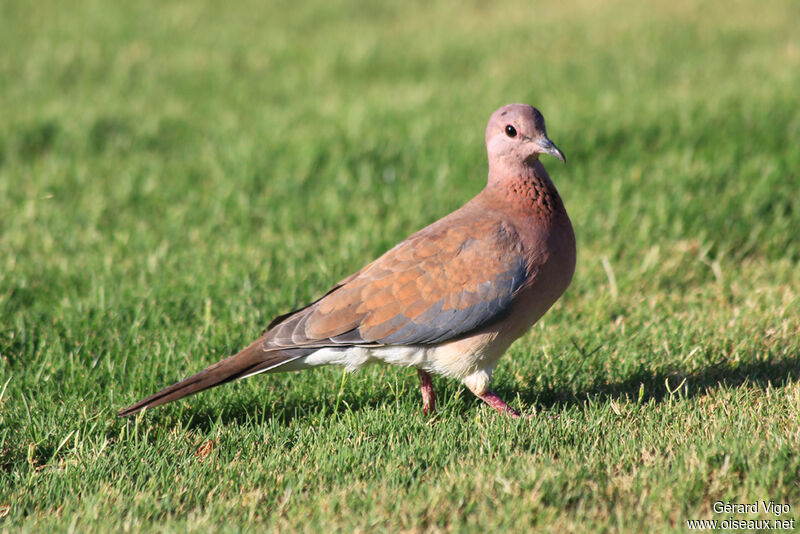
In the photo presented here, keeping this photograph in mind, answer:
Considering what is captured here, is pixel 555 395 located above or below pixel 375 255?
below

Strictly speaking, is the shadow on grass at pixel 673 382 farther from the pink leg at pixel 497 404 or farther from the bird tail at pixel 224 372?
the bird tail at pixel 224 372

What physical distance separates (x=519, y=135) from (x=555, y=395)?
1.23m

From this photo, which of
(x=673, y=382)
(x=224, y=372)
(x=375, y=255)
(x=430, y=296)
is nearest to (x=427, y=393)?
(x=430, y=296)

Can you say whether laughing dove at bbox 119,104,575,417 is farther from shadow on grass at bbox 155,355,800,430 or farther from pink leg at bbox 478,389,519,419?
shadow on grass at bbox 155,355,800,430

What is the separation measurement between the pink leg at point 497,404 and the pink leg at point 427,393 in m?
0.26

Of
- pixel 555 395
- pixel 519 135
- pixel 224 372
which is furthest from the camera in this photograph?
pixel 555 395

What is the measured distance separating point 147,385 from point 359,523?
164cm

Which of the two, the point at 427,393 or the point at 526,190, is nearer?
the point at 526,190

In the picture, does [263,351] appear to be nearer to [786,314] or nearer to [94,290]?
[94,290]

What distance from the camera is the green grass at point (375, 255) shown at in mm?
3328

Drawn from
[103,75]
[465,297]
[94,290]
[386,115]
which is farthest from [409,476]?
[103,75]

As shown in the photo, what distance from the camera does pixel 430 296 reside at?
152 inches

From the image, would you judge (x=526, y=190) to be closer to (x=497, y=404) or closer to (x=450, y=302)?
(x=450, y=302)

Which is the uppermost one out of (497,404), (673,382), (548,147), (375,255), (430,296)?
(548,147)
